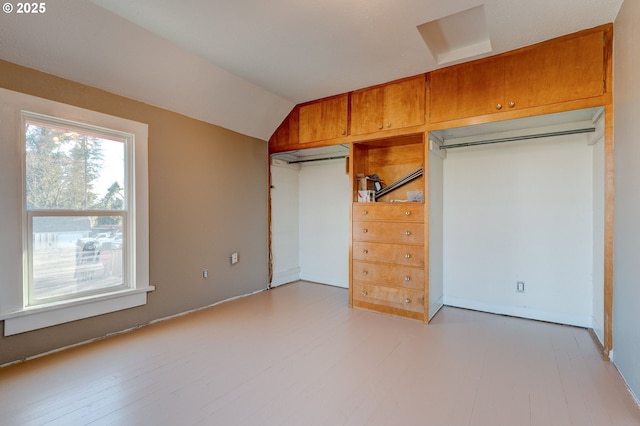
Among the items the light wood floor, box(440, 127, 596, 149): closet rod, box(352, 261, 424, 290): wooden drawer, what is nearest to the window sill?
the light wood floor

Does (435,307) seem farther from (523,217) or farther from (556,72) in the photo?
(556,72)

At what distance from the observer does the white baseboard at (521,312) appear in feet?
9.48

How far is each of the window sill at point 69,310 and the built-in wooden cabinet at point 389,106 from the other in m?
2.97

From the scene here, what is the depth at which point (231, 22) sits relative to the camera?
224 centimetres

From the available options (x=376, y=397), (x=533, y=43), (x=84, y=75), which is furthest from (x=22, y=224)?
(x=533, y=43)

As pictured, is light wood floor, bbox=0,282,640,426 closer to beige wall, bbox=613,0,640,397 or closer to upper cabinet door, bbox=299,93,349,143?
beige wall, bbox=613,0,640,397

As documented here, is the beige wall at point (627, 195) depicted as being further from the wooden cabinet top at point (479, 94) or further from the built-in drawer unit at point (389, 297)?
the built-in drawer unit at point (389, 297)

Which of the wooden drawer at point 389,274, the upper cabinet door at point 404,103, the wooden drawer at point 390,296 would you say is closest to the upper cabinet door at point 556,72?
the upper cabinet door at point 404,103

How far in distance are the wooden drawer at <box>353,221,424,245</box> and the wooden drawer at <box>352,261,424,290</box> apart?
295 millimetres

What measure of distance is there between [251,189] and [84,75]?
2127mm

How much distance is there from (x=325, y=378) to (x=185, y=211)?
2.33 metres

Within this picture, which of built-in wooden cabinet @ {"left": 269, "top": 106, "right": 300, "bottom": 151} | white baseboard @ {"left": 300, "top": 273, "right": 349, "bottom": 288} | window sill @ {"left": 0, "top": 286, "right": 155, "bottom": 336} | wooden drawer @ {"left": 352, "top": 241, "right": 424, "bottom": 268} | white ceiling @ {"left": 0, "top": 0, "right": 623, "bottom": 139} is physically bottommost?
white baseboard @ {"left": 300, "top": 273, "right": 349, "bottom": 288}

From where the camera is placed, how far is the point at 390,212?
327 centimetres

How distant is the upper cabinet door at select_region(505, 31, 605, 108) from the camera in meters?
2.29
